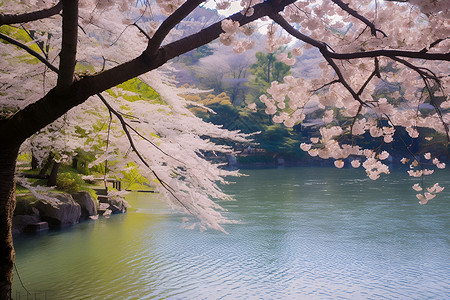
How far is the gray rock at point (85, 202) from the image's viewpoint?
9.77 meters

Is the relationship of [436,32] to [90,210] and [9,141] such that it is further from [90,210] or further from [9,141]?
[90,210]

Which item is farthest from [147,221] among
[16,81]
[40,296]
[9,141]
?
[9,141]

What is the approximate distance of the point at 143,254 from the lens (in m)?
7.08

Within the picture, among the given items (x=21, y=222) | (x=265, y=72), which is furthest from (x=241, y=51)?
(x=265, y=72)

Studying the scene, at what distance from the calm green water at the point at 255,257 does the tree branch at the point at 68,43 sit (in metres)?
3.69

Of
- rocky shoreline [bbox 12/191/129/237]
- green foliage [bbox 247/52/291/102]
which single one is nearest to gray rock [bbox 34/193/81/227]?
rocky shoreline [bbox 12/191/129/237]

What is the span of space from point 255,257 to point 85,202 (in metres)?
4.99

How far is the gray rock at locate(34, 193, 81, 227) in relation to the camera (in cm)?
877

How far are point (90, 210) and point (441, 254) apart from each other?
778cm

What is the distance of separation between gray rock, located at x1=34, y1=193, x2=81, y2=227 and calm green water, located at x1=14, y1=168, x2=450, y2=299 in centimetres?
29

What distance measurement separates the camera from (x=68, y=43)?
199 cm

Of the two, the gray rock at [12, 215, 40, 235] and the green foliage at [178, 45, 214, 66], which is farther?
the green foliage at [178, 45, 214, 66]

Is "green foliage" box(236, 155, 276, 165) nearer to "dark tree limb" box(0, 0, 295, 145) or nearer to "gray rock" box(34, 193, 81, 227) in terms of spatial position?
"gray rock" box(34, 193, 81, 227)

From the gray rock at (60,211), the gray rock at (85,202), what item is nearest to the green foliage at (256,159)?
the gray rock at (85,202)
